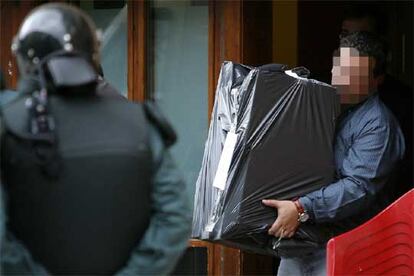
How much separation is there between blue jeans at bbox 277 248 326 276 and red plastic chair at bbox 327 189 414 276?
0.23m

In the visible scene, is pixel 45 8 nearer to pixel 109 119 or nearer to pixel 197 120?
pixel 109 119

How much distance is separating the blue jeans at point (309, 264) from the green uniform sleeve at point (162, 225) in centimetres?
155

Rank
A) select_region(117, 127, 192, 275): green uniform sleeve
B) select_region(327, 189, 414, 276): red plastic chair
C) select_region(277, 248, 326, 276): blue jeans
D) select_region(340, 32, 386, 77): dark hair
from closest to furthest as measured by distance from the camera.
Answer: select_region(117, 127, 192, 275): green uniform sleeve
select_region(327, 189, 414, 276): red plastic chair
select_region(277, 248, 326, 276): blue jeans
select_region(340, 32, 386, 77): dark hair

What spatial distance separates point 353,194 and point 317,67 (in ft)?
10.3

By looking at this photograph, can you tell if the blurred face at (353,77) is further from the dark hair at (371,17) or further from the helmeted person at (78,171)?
the helmeted person at (78,171)

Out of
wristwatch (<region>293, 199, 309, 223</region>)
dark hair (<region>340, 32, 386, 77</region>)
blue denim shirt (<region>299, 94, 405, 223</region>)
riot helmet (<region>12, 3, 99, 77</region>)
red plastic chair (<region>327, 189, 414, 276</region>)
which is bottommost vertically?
red plastic chair (<region>327, 189, 414, 276</region>)

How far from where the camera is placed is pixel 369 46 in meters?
4.35

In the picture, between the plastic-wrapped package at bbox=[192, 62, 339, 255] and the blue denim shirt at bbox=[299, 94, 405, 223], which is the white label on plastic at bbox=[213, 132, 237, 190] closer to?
the plastic-wrapped package at bbox=[192, 62, 339, 255]

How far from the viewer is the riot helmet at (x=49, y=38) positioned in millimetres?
2682

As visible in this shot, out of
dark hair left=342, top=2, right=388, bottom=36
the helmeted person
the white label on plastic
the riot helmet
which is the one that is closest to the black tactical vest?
the helmeted person

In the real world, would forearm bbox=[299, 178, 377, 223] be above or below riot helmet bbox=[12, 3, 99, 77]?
below

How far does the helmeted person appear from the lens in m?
2.62

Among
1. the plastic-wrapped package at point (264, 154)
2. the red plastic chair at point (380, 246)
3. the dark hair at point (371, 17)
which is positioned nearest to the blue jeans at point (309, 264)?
the plastic-wrapped package at point (264, 154)

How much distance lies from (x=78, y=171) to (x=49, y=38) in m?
0.40
